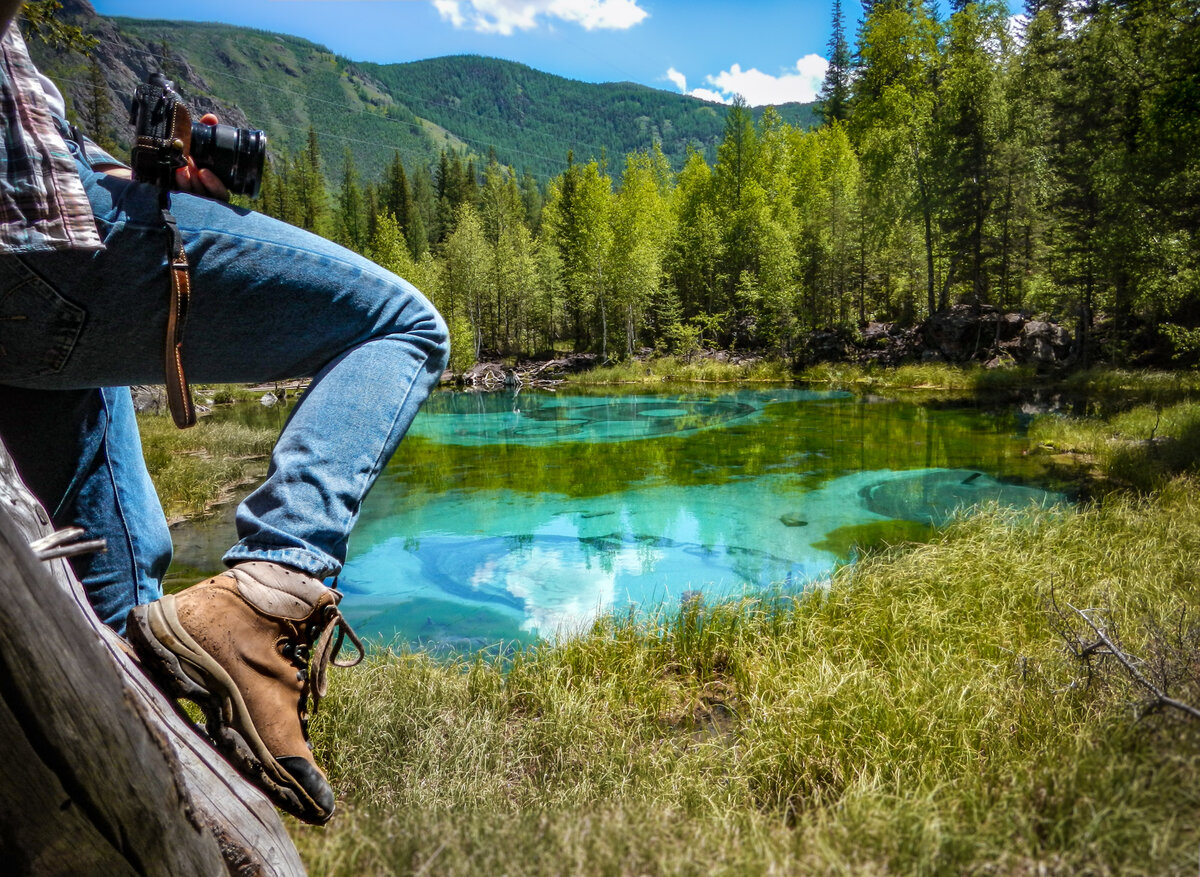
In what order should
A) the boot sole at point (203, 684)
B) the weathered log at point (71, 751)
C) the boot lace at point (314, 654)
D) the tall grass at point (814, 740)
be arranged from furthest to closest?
the boot lace at point (314, 654), the boot sole at point (203, 684), the tall grass at point (814, 740), the weathered log at point (71, 751)

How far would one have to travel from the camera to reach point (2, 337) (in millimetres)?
933

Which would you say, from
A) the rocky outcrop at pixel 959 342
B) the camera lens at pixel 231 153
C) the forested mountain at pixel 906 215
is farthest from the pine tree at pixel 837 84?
the camera lens at pixel 231 153

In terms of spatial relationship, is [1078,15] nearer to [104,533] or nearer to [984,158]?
[984,158]

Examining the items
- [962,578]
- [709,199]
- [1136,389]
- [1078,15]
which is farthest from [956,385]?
[962,578]

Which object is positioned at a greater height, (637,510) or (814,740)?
(814,740)

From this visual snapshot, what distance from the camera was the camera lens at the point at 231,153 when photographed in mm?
1171

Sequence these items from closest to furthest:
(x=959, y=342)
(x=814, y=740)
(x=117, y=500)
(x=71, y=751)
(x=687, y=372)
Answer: (x=71, y=751)
(x=117, y=500)
(x=814, y=740)
(x=959, y=342)
(x=687, y=372)

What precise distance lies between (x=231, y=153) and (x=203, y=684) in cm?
86

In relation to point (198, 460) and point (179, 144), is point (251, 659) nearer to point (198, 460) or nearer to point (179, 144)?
point (179, 144)

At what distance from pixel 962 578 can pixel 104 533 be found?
398 centimetres

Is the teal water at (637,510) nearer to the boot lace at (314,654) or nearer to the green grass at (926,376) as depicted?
the boot lace at (314,654)

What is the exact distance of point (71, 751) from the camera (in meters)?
0.67

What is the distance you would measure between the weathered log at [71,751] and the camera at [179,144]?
525mm

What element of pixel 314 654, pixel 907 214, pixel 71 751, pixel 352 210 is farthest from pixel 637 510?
pixel 352 210
